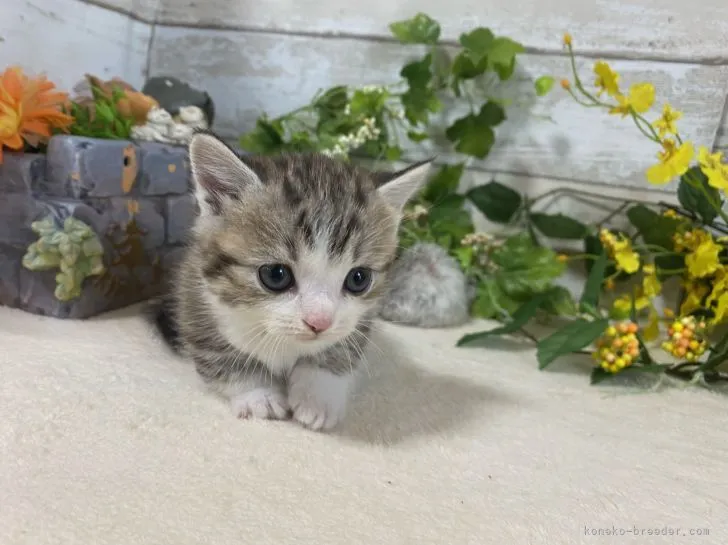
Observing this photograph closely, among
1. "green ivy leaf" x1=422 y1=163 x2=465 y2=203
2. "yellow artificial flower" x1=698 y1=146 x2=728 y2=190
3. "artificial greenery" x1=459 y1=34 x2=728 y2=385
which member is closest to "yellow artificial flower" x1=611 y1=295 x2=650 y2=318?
"artificial greenery" x1=459 y1=34 x2=728 y2=385

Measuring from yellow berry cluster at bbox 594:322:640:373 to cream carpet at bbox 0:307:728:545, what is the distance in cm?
6

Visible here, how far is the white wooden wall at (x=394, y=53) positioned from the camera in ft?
4.99

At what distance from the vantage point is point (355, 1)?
171 centimetres

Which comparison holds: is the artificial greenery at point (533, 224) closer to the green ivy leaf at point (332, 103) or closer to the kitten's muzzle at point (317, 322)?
the green ivy leaf at point (332, 103)

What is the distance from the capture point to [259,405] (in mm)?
938

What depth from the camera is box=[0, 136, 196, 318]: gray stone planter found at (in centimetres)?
112

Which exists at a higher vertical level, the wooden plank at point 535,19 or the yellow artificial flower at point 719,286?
the wooden plank at point 535,19

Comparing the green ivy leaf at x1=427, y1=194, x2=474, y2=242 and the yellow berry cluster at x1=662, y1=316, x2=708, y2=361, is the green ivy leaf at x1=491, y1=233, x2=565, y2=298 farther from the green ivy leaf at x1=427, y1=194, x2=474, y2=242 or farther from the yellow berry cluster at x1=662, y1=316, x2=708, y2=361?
the yellow berry cluster at x1=662, y1=316, x2=708, y2=361

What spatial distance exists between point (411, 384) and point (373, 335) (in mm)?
193

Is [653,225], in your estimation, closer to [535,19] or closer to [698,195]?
[698,195]

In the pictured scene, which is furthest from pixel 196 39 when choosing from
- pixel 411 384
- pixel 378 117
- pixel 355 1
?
pixel 411 384

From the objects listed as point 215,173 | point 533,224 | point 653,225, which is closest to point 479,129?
point 533,224

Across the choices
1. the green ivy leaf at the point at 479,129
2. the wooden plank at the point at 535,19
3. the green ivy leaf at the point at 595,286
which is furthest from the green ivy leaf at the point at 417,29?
the green ivy leaf at the point at 595,286

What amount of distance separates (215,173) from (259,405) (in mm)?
385
